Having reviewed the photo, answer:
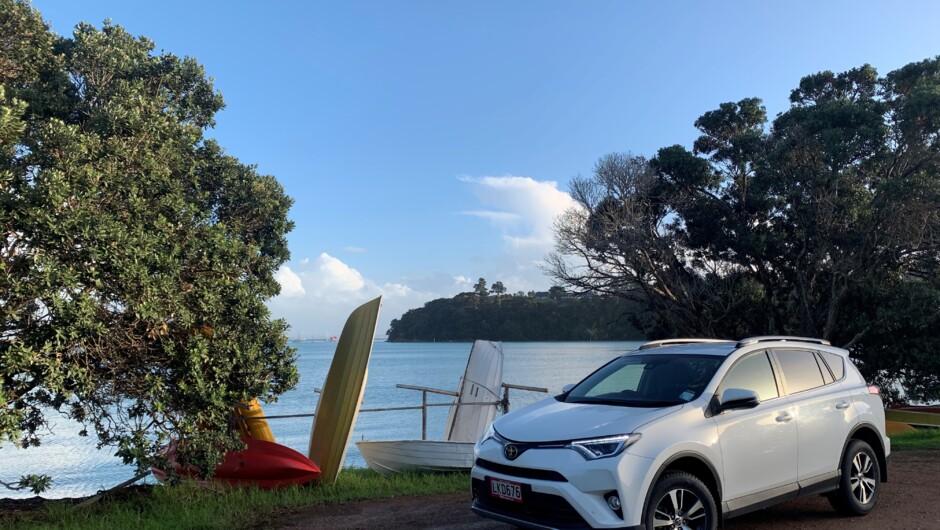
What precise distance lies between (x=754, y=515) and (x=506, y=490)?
10.6 ft

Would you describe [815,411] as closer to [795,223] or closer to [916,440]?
[916,440]

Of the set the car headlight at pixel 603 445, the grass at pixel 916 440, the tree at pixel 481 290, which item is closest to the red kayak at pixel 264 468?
the car headlight at pixel 603 445

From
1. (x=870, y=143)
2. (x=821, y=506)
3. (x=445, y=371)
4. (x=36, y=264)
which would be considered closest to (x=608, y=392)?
(x=821, y=506)

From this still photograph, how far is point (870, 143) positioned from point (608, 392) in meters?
18.2

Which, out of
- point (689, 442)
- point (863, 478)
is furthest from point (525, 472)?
point (863, 478)

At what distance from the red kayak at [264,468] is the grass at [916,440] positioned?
9.70 m

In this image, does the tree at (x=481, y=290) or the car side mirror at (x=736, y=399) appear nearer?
the car side mirror at (x=736, y=399)

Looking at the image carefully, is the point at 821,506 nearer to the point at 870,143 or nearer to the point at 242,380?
the point at 242,380

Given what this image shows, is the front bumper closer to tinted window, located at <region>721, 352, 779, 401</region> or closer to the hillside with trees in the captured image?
tinted window, located at <region>721, 352, 779, 401</region>

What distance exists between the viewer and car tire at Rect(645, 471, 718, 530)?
4.91 metres

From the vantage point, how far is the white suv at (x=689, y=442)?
4805 millimetres

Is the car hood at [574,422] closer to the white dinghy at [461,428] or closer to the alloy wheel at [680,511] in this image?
the alloy wheel at [680,511]

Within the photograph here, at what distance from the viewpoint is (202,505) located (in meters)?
7.73

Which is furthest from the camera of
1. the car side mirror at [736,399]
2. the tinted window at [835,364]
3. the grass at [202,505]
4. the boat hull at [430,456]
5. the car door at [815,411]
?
the boat hull at [430,456]
